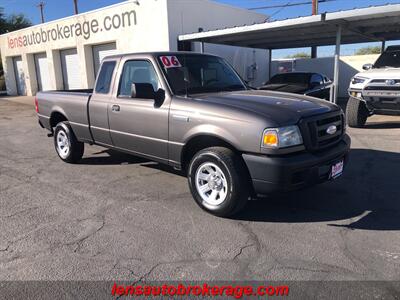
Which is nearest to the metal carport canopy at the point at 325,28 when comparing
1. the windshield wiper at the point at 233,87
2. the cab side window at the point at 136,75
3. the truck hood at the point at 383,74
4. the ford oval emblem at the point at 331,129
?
the truck hood at the point at 383,74

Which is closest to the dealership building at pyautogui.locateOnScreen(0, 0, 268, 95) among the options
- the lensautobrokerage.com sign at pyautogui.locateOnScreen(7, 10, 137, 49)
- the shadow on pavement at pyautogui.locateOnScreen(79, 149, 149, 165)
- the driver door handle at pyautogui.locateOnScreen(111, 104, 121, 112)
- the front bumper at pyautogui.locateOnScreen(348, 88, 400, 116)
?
the lensautobrokerage.com sign at pyautogui.locateOnScreen(7, 10, 137, 49)

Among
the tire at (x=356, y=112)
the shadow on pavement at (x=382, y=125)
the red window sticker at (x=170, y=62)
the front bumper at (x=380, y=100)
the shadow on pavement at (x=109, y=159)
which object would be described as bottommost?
the shadow on pavement at (x=382, y=125)

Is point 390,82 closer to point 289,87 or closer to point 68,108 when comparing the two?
point 289,87

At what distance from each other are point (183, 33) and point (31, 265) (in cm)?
1354

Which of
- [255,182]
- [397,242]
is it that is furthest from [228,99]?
[397,242]

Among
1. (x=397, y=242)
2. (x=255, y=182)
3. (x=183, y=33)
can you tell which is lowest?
(x=397, y=242)

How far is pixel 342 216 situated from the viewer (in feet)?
13.4

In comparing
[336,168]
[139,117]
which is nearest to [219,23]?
[139,117]

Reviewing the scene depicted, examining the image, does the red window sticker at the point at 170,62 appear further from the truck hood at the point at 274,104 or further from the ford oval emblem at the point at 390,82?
the ford oval emblem at the point at 390,82

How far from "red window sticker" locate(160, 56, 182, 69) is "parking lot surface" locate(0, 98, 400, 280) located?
1.68 m

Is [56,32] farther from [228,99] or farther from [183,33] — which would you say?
[228,99]

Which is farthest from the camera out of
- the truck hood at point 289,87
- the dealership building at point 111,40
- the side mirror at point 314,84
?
the dealership building at point 111,40

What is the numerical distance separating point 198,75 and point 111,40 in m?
14.2

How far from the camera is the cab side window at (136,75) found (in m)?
4.84
